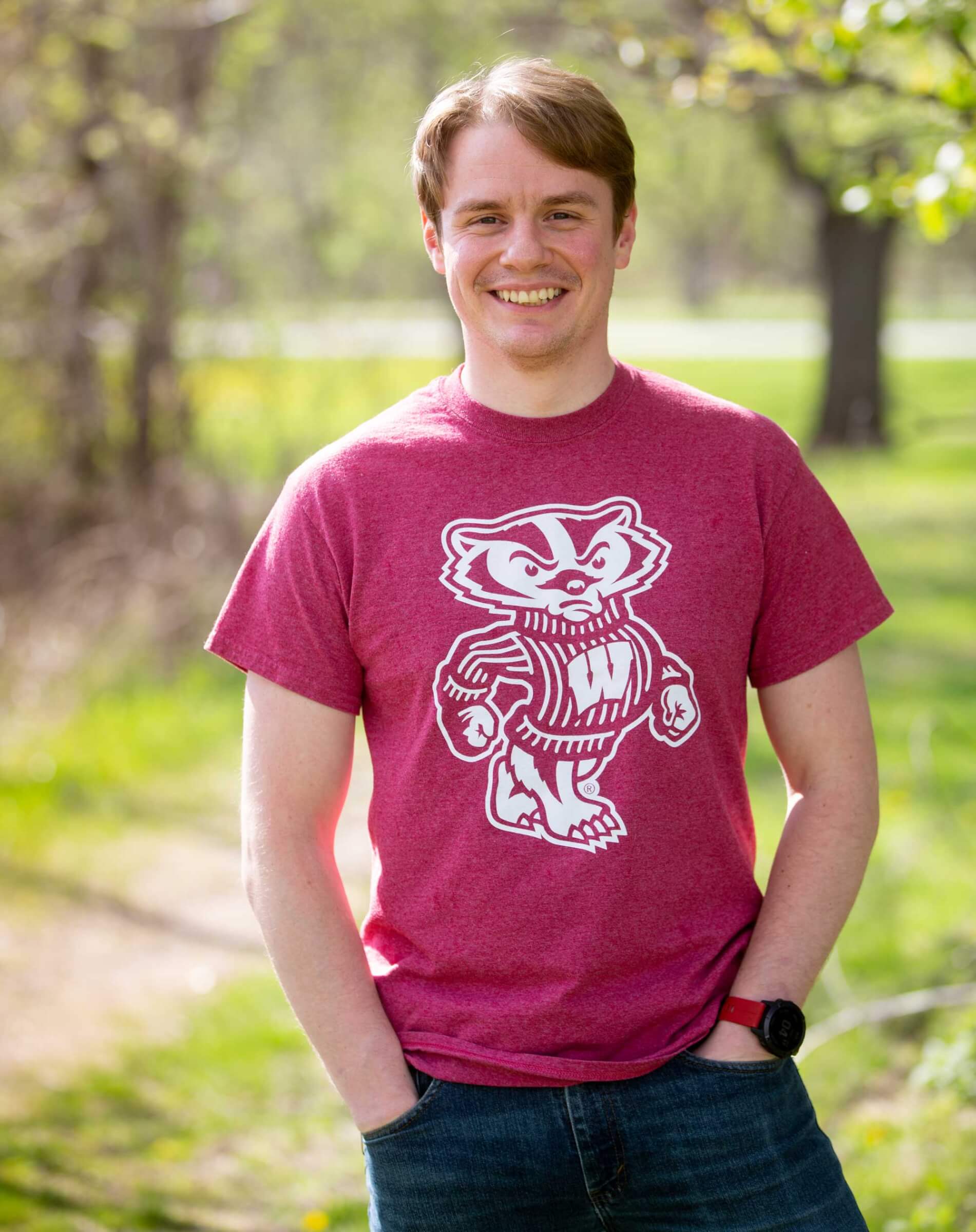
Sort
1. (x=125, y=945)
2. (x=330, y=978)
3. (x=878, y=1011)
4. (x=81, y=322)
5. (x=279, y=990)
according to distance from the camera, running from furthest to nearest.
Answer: (x=81, y=322) → (x=125, y=945) → (x=279, y=990) → (x=878, y=1011) → (x=330, y=978)

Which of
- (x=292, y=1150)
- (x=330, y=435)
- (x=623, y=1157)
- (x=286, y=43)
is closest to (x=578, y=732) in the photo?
(x=623, y=1157)

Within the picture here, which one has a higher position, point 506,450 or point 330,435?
point 506,450

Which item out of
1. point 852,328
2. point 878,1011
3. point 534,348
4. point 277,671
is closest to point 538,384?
point 534,348

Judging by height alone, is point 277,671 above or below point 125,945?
above

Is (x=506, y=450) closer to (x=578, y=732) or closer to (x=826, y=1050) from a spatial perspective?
(x=578, y=732)

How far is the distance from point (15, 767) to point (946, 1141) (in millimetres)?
4574

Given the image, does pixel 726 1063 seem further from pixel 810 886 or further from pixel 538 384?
pixel 538 384

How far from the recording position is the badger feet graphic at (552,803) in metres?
1.85

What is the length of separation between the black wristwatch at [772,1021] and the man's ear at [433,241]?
1.14 meters

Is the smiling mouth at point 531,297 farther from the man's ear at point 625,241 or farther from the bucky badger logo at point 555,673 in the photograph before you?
the bucky badger logo at point 555,673

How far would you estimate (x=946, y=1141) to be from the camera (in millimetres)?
3299

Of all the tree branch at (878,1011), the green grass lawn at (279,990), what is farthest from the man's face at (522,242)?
the tree branch at (878,1011)

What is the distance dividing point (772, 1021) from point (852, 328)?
A: 1405 centimetres

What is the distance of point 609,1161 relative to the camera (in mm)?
1835
